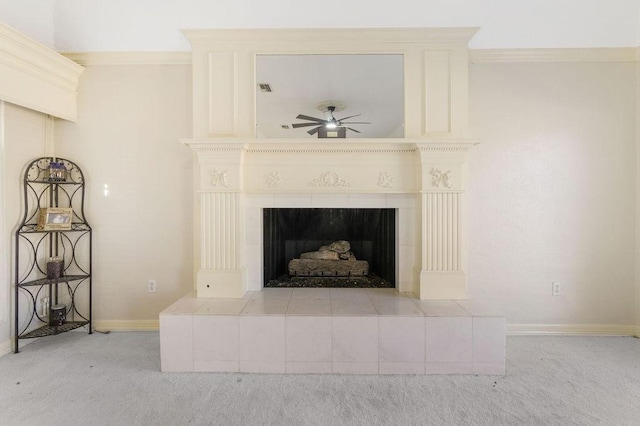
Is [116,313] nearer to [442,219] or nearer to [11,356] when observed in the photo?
[11,356]

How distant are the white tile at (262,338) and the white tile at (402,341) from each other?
2.18 ft

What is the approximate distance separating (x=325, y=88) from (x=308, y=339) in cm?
191

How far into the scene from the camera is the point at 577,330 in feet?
8.30

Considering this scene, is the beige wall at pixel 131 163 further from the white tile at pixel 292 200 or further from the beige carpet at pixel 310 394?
the white tile at pixel 292 200

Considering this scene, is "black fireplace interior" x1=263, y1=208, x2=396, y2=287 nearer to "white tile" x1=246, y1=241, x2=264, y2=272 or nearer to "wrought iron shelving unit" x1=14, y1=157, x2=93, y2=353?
"white tile" x1=246, y1=241, x2=264, y2=272

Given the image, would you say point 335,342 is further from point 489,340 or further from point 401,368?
point 489,340

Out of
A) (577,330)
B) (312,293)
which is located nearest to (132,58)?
(312,293)

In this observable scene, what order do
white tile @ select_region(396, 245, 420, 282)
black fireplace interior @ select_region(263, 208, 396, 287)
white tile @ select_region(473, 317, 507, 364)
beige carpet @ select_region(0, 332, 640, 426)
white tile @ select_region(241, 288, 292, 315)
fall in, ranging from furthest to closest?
black fireplace interior @ select_region(263, 208, 396, 287)
white tile @ select_region(396, 245, 420, 282)
white tile @ select_region(241, 288, 292, 315)
white tile @ select_region(473, 317, 507, 364)
beige carpet @ select_region(0, 332, 640, 426)

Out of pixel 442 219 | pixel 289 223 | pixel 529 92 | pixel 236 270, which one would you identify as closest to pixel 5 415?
pixel 236 270

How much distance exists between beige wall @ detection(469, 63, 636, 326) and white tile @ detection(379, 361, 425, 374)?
0.97 meters

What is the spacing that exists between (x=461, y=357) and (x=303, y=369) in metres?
1.03

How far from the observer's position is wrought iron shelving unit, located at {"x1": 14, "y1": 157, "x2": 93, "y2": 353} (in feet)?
7.60

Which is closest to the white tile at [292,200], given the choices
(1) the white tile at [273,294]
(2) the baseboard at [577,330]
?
(1) the white tile at [273,294]

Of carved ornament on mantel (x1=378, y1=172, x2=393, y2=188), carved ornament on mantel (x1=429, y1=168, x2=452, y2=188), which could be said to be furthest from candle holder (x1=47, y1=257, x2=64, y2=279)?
carved ornament on mantel (x1=429, y1=168, x2=452, y2=188)
